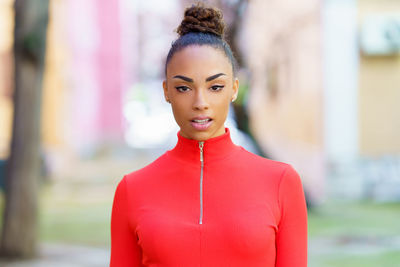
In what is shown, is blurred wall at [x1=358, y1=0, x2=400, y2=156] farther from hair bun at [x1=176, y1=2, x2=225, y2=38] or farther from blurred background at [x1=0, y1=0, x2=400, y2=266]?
hair bun at [x1=176, y1=2, x2=225, y2=38]

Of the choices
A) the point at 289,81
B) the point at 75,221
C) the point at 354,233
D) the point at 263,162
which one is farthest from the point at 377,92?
the point at 263,162

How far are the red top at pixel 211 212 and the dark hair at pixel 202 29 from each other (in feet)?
0.98

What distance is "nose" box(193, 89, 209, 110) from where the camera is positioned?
180 centimetres

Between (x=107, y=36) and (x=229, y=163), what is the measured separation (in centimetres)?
2399

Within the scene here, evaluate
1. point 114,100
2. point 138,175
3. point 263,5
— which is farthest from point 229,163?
point 114,100

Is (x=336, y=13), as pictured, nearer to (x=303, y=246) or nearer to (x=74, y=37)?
(x=303, y=246)

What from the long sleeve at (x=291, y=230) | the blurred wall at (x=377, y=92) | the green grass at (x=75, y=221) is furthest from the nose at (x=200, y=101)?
the blurred wall at (x=377, y=92)

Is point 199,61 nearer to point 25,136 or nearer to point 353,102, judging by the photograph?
point 25,136

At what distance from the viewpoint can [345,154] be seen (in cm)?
1143

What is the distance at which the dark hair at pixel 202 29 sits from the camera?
1871 mm

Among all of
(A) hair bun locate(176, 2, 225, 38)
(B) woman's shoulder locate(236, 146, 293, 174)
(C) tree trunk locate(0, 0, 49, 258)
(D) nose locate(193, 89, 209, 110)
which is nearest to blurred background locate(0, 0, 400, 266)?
(C) tree trunk locate(0, 0, 49, 258)

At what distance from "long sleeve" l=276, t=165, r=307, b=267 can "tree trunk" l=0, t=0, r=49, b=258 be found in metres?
5.85

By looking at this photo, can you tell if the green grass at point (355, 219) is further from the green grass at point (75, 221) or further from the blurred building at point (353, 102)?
the green grass at point (75, 221)

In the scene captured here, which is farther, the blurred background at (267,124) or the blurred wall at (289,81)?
the blurred wall at (289,81)
